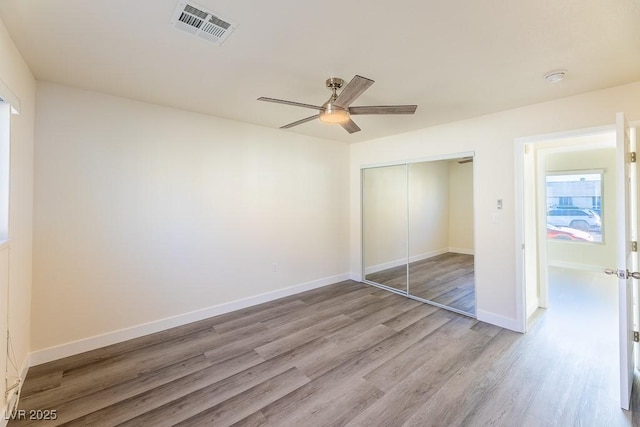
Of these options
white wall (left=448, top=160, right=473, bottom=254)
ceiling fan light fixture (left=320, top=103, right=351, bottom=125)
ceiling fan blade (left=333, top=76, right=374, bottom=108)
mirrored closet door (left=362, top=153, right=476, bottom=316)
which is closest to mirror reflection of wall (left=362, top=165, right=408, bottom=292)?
mirrored closet door (left=362, top=153, right=476, bottom=316)

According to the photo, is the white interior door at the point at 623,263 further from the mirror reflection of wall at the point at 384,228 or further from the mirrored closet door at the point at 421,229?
the mirror reflection of wall at the point at 384,228

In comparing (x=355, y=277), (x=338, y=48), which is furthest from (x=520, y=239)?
(x=338, y=48)

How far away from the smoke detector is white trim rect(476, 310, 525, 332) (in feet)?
8.20

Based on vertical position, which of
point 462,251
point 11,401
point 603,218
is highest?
point 603,218

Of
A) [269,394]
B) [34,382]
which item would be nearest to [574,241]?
[269,394]

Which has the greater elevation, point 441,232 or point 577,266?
point 441,232

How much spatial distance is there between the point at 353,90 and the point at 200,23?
1.06 m

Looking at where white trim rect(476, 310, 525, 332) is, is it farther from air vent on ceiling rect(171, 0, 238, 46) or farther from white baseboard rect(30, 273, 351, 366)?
air vent on ceiling rect(171, 0, 238, 46)

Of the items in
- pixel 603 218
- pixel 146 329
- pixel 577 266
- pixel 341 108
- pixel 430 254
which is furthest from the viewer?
pixel 577 266

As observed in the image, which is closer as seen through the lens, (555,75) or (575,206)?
(555,75)

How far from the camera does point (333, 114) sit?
7.26 ft

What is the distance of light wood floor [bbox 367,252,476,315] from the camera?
3.84 m

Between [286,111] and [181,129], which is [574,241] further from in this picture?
[181,129]

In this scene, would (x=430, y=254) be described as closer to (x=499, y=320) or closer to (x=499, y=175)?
(x=499, y=320)
